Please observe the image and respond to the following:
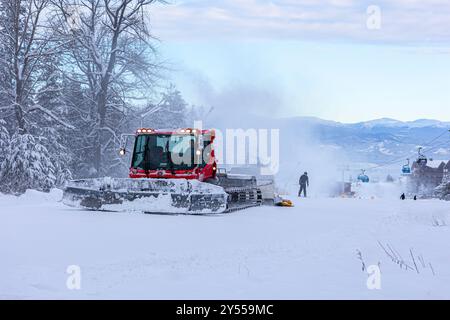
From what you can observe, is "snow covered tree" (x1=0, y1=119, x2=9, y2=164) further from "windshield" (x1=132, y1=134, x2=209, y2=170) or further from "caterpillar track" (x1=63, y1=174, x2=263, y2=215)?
"caterpillar track" (x1=63, y1=174, x2=263, y2=215)

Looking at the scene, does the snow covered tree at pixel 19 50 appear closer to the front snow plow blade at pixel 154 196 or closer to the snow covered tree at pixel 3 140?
the snow covered tree at pixel 3 140

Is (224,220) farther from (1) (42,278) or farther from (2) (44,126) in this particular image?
(2) (44,126)

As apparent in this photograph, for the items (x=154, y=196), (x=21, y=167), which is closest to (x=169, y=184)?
(x=154, y=196)

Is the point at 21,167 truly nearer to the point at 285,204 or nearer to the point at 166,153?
the point at 166,153

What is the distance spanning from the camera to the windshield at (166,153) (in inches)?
777

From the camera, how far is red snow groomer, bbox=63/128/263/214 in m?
17.4

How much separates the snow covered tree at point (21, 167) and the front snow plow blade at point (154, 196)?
44.0 ft

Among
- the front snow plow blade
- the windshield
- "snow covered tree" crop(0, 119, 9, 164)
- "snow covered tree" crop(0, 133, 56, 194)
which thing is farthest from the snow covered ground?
"snow covered tree" crop(0, 119, 9, 164)

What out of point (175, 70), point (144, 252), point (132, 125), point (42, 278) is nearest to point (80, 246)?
point (144, 252)

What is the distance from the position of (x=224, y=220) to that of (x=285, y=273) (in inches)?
326

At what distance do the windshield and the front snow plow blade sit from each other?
209 centimetres

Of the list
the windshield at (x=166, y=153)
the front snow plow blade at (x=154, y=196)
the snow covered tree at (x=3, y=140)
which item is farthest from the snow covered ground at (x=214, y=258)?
the snow covered tree at (x=3, y=140)

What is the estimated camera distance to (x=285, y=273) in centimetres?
825

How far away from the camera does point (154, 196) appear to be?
17484 mm
